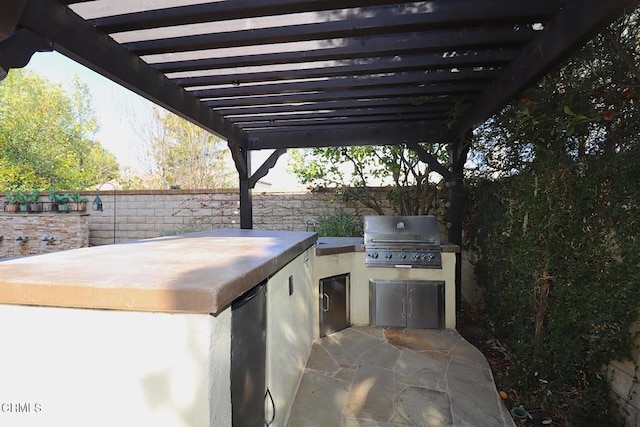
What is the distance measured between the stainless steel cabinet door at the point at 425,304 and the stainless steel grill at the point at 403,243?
0.27 metres

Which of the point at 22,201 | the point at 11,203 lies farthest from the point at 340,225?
the point at 11,203

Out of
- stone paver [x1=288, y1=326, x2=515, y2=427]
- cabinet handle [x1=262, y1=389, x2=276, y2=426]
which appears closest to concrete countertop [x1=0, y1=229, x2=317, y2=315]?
cabinet handle [x1=262, y1=389, x2=276, y2=426]

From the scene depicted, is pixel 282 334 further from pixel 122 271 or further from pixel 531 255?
pixel 531 255

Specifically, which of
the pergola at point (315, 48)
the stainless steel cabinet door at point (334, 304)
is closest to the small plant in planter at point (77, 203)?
A: the pergola at point (315, 48)

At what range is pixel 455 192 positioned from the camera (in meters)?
4.44

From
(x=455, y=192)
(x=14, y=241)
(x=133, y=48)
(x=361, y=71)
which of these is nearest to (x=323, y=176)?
(x=455, y=192)

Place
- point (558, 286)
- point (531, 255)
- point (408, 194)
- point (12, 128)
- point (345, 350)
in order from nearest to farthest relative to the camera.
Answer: point (558, 286) → point (531, 255) → point (345, 350) → point (408, 194) → point (12, 128)

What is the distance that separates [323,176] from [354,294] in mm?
2789

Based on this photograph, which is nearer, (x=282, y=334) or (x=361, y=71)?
(x=282, y=334)

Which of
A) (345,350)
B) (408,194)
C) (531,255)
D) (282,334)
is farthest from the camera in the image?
(408,194)

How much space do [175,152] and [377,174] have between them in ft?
26.1

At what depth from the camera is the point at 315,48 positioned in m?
2.54

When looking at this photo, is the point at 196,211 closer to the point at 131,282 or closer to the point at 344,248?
the point at 344,248

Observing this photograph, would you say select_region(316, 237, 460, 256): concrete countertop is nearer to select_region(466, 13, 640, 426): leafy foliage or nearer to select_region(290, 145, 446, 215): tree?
select_region(466, 13, 640, 426): leafy foliage
